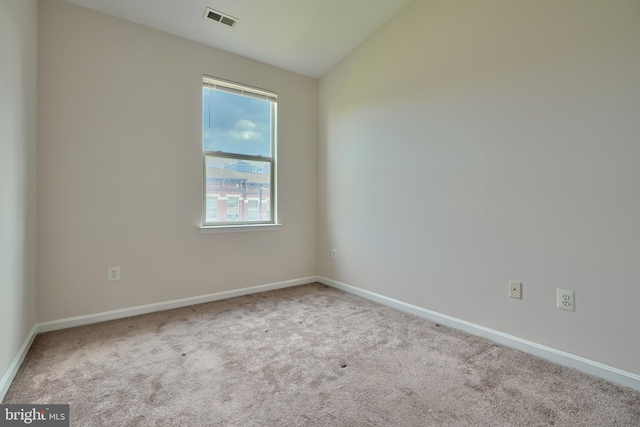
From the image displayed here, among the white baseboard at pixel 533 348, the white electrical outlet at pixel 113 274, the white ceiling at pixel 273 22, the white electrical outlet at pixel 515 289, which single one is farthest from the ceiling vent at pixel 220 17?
the white electrical outlet at pixel 515 289

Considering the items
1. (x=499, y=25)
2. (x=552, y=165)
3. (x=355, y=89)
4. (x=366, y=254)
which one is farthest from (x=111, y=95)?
(x=552, y=165)

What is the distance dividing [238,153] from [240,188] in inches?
14.5

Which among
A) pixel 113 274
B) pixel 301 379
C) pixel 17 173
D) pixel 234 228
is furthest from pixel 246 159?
pixel 301 379

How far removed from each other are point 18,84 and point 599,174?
11.0ft

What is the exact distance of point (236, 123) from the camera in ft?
10.4

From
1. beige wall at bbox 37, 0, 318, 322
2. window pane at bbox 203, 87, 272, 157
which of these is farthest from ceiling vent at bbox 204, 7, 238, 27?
window pane at bbox 203, 87, 272, 157

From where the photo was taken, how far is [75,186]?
2336mm

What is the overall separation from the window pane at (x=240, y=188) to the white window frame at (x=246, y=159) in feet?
0.10

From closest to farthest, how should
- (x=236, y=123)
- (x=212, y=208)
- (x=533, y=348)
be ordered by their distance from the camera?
1. (x=533, y=348)
2. (x=212, y=208)
3. (x=236, y=123)

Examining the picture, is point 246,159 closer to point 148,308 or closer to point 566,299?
point 148,308

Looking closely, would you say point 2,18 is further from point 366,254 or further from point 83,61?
point 366,254

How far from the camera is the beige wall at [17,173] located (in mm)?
1533
